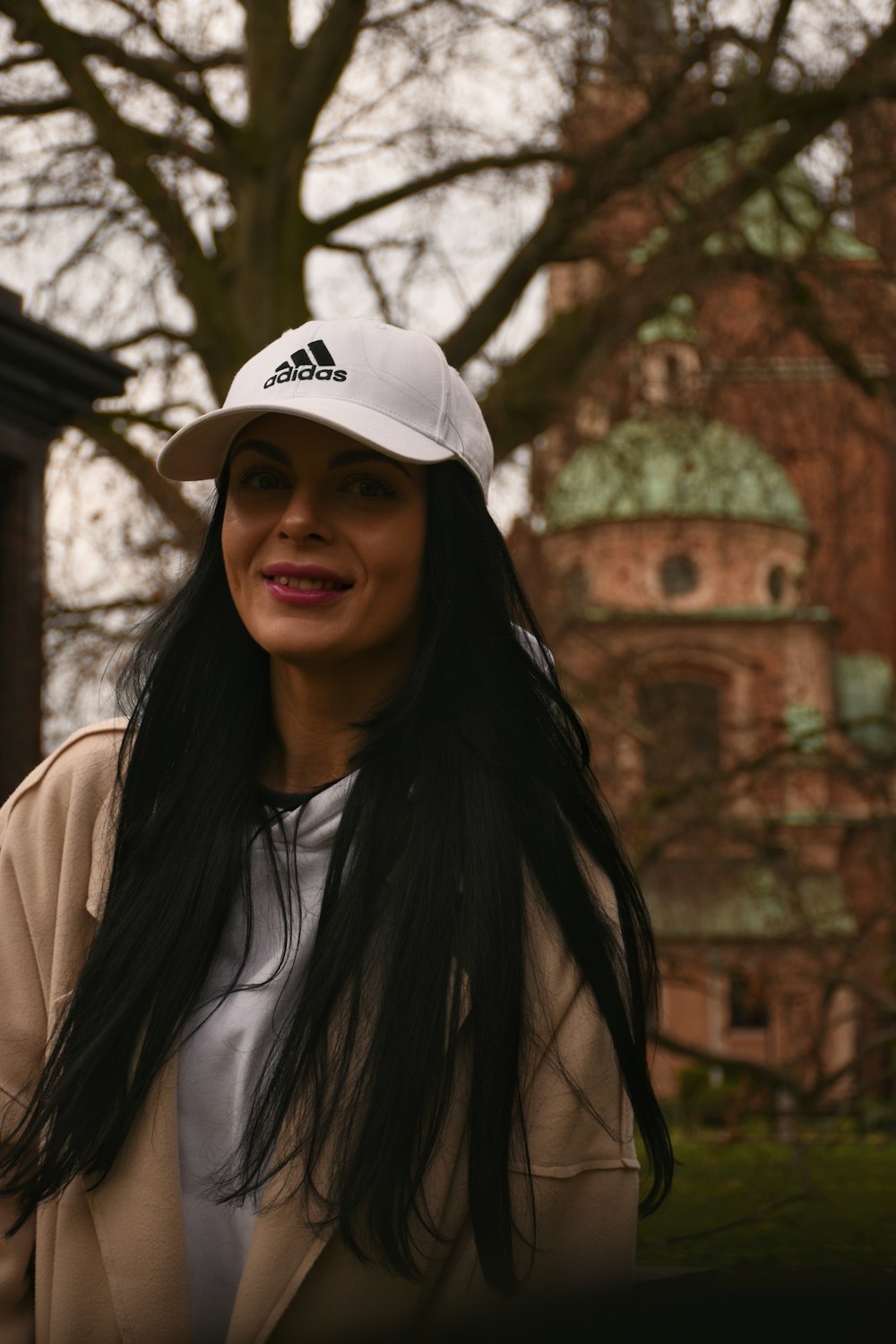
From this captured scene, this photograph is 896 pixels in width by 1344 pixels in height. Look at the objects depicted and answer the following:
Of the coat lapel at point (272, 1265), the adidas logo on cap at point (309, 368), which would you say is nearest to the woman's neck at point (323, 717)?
the adidas logo on cap at point (309, 368)

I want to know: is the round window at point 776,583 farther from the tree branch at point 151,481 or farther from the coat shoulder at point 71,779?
the coat shoulder at point 71,779

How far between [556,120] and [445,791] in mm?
7414

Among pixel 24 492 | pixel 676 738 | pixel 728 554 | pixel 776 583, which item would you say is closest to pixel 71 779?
pixel 24 492

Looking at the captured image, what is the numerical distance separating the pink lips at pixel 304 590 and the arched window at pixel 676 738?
8.56 m

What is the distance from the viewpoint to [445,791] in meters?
2.06

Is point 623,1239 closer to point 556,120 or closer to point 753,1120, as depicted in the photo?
point 556,120

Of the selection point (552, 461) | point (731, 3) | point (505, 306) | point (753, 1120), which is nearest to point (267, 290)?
point (505, 306)

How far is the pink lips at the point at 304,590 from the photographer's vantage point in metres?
2.02

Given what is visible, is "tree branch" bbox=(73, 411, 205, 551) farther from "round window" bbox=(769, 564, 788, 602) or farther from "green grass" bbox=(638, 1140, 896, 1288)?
"round window" bbox=(769, 564, 788, 602)

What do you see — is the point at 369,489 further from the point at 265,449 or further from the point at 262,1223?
the point at 262,1223

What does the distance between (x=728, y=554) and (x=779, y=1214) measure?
713cm

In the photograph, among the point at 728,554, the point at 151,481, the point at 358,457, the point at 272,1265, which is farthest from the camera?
the point at 728,554

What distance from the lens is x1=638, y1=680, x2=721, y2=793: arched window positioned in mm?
10609

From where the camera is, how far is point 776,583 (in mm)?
34719
